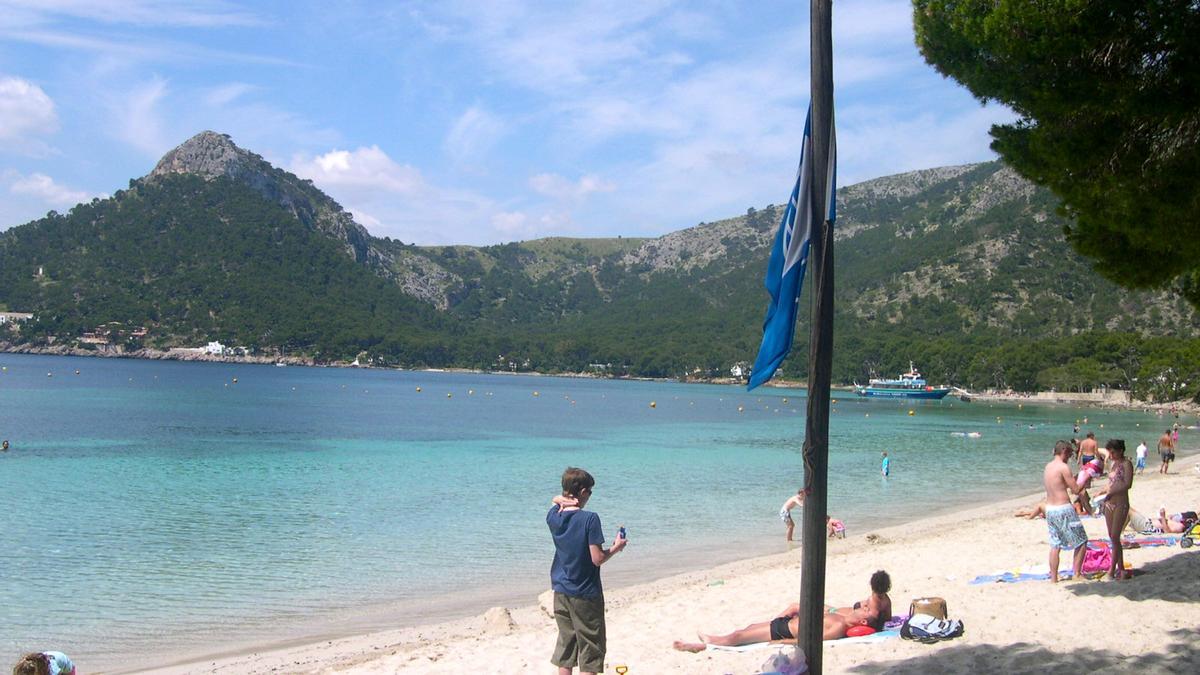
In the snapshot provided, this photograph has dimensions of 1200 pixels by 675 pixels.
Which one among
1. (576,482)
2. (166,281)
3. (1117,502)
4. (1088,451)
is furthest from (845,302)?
(576,482)

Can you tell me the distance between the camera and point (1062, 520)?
9992 mm

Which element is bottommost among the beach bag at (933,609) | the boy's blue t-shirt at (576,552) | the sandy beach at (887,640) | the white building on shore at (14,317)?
the sandy beach at (887,640)

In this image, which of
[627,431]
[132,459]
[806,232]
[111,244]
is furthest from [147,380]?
[806,232]

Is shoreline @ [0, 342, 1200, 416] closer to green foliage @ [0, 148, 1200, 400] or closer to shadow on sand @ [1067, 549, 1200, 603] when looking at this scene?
green foliage @ [0, 148, 1200, 400]

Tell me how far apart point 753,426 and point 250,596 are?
51.8 metres

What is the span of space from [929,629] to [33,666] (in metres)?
6.60

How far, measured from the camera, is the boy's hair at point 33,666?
5.18 meters

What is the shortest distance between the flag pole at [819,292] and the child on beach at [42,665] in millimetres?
4258

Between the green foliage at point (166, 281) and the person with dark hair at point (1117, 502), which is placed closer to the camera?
the person with dark hair at point (1117, 502)

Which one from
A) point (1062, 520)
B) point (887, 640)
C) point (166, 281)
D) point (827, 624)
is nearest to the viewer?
point (887, 640)

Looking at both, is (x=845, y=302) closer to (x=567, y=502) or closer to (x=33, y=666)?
(x=567, y=502)

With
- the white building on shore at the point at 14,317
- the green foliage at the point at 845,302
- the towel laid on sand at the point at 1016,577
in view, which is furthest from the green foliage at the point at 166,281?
the towel laid on sand at the point at 1016,577

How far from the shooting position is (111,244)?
7200 inches

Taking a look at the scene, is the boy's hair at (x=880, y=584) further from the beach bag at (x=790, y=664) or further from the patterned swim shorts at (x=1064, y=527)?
the beach bag at (x=790, y=664)
